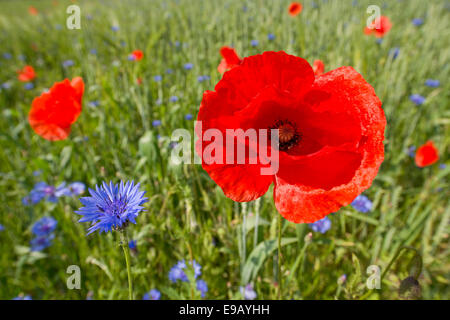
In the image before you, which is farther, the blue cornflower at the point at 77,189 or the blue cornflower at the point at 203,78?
the blue cornflower at the point at 203,78

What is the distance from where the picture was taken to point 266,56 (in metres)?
0.60

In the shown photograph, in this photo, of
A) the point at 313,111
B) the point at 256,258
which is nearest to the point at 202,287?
the point at 256,258

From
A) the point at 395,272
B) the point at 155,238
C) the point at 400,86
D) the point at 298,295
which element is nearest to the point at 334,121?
the point at 298,295

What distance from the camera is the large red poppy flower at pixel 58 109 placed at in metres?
1.30

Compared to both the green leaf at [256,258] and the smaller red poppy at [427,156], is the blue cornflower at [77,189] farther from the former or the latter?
the smaller red poppy at [427,156]

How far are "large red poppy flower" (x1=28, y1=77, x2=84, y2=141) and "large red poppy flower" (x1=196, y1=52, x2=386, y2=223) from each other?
37.2 inches

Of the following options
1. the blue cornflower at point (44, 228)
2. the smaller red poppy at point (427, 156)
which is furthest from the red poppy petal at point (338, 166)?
the blue cornflower at point (44, 228)

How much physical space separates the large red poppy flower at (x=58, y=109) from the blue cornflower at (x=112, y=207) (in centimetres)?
79

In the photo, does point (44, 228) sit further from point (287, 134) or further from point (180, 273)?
point (287, 134)

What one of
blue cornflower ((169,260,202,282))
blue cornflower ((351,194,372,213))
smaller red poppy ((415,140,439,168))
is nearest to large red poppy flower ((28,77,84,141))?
blue cornflower ((169,260,202,282))

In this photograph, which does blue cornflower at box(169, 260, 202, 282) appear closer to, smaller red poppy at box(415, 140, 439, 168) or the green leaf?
the green leaf

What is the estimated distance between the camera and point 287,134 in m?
0.71

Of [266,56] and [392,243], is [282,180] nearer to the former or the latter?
[266,56]

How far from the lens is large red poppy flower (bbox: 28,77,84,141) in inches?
51.2
